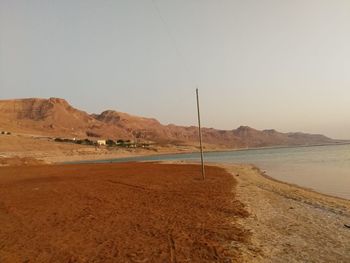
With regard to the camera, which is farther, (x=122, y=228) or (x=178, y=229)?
(x=122, y=228)

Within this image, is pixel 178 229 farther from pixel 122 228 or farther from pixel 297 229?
pixel 297 229

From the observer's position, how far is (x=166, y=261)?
8555mm

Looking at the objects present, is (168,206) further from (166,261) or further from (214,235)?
(166,261)

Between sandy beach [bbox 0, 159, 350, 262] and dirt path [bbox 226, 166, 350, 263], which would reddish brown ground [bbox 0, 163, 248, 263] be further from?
dirt path [bbox 226, 166, 350, 263]

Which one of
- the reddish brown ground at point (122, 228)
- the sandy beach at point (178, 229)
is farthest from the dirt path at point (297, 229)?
the reddish brown ground at point (122, 228)

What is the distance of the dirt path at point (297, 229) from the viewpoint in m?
9.09

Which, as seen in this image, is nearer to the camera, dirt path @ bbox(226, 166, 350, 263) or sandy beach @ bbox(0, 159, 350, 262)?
dirt path @ bbox(226, 166, 350, 263)

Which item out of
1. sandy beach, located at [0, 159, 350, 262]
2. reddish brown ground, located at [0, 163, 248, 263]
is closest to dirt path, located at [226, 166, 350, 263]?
sandy beach, located at [0, 159, 350, 262]

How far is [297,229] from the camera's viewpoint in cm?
1179

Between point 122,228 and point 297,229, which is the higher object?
point 122,228

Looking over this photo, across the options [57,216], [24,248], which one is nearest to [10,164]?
[57,216]

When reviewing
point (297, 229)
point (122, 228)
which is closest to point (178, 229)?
point (122, 228)

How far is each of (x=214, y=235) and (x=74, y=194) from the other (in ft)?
43.2

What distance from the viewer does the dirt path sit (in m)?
9.09
